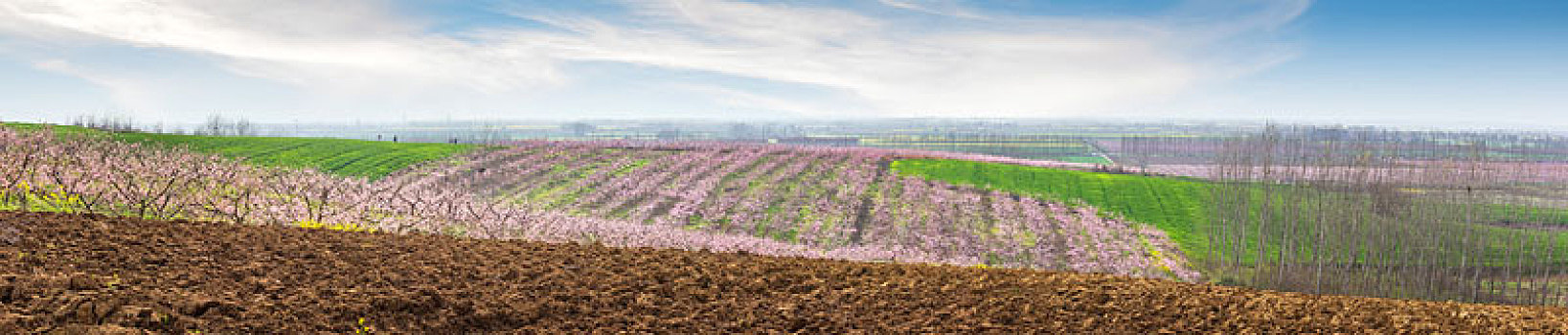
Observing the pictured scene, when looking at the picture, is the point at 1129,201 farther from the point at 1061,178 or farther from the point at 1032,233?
the point at 1032,233

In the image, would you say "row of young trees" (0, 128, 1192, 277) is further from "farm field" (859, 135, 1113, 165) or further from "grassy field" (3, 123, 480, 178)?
"farm field" (859, 135, 1113, 165)

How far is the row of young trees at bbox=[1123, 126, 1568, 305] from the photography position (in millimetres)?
24156

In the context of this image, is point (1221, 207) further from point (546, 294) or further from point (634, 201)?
point (546, 294)

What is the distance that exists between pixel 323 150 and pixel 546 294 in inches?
1454

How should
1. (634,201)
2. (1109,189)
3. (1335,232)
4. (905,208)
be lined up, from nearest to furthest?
(1335,232) → (905,208) → (634,201) → (1109,189)

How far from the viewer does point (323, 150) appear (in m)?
39.5

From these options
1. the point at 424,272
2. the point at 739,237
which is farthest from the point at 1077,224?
the point at 424,272

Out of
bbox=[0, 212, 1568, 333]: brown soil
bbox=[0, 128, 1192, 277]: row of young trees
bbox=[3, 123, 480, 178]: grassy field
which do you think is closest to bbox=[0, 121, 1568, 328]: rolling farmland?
bbox=[0, 128, 1192, 277]: row of young trees

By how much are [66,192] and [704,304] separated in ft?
41.1

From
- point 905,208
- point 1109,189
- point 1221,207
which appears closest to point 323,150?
point 905,208

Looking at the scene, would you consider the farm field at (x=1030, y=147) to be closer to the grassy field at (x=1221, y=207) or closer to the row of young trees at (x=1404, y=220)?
the grassy field at (x=1221, y=207)

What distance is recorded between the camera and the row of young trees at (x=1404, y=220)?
79.3 feet

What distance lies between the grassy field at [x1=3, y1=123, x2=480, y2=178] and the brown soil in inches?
1055

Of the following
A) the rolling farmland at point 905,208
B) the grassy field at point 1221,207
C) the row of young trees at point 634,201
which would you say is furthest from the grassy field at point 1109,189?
the row of young trees at point 634,201
